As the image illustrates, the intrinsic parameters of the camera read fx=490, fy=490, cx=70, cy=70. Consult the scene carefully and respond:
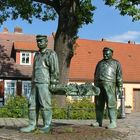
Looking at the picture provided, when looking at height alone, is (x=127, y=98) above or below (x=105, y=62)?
below

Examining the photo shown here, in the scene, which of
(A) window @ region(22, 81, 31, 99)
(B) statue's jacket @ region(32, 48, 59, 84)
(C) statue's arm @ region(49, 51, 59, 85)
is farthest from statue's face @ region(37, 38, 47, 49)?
(A) window @ region(22, 81, 31, 99)

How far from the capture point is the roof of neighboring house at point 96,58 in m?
→ 44.5

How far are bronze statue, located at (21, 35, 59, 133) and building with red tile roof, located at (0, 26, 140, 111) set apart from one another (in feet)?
92.2

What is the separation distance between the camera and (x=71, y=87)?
38.6ft

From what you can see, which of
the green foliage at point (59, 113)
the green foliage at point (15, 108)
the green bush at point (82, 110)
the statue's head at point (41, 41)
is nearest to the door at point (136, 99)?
the green bush at point (82, 110)

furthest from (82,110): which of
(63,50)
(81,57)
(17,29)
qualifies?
(17,29)

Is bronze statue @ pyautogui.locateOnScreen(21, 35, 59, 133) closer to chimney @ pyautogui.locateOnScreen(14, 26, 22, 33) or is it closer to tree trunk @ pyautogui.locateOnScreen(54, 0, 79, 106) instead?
tree trunk @ pyautogui.locateOnScreen(54, 0, 79, 106)

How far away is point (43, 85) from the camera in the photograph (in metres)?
11.6

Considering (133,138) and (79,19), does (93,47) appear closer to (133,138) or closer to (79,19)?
(79,19)

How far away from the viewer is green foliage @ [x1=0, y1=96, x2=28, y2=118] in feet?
77.6

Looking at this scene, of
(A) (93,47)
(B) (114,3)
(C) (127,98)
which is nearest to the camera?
(B) (114,3)

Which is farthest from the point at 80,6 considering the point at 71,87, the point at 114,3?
the point at 71,87

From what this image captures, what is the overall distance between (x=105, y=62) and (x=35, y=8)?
634 inches

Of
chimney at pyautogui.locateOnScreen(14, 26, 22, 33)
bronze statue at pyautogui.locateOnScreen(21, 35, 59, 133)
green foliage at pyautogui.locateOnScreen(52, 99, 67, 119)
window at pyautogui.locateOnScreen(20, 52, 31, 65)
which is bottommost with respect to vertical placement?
green foliage at pyautogui.locateOnScreen(52, 99, 67, 119)
